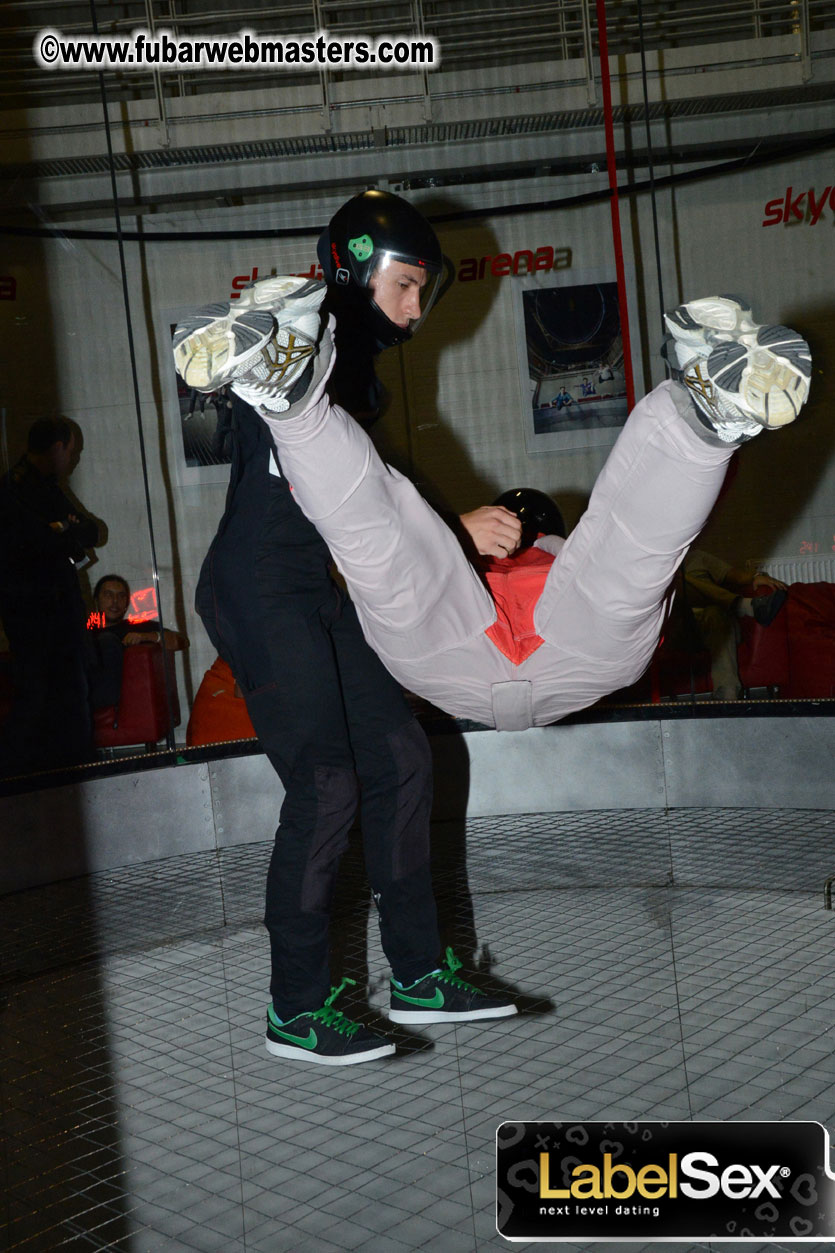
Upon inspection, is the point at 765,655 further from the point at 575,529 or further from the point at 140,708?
the point at 575,529

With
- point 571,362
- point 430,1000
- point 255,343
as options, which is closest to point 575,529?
point 255,343

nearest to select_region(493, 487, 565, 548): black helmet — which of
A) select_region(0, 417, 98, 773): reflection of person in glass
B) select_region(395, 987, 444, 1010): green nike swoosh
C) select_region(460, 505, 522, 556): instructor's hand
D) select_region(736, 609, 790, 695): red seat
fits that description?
select_region(460, 505, 522, 556): instructor's hand

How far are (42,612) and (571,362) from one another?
6.70ft

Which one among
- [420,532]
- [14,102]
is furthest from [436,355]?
[420,532]

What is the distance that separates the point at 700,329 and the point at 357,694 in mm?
873

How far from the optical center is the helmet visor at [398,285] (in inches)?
66.2

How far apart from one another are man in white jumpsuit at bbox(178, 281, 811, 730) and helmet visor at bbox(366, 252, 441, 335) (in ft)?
1.69

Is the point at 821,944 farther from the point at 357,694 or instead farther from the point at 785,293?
the point at 785,293

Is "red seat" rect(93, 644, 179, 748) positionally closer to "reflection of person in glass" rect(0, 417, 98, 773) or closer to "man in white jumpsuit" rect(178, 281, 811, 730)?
"reflection of person in glass" rect(0, 417, 98, 773)

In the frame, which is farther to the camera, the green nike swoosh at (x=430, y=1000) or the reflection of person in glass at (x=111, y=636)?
the reflection of person in glass at (x=111, y=636)

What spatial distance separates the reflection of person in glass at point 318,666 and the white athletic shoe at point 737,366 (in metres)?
0.66

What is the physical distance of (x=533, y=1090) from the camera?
1.57 metres

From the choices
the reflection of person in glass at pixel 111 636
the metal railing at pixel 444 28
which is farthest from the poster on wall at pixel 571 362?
the reflection of person in glass at pixel 111 636

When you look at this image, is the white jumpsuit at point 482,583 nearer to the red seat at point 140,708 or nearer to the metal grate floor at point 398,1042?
the metal grate floor at point 398,1042
